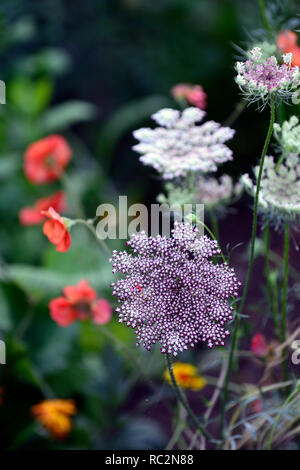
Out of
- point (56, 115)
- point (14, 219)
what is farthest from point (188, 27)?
point (14, 219)

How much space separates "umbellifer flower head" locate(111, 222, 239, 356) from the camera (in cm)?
47

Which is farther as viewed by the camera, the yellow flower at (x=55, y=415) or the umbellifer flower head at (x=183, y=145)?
the yellow flower at (x=55, y=415)

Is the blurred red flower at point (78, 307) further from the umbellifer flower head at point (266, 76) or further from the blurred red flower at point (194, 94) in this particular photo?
the umbellifer flower head at point (266, 76)

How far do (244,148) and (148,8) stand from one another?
81cm

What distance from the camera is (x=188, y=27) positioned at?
2238 millimetres

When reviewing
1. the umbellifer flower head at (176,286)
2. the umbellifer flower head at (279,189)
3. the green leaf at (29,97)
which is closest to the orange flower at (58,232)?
the umbellifer flower head at (176,286)

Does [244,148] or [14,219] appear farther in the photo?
[244,148]

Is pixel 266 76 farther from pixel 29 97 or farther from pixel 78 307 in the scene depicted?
pixel 29 97

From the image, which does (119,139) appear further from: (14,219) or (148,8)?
(14,219)

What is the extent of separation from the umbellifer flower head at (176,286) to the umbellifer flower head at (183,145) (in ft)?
0.47

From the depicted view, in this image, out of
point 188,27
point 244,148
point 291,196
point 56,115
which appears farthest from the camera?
point 188,27

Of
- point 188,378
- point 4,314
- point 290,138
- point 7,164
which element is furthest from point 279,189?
point 7,164

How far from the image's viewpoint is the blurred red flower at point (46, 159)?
114 cm
